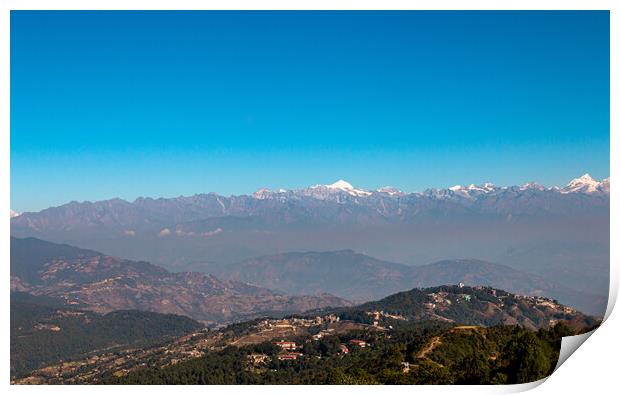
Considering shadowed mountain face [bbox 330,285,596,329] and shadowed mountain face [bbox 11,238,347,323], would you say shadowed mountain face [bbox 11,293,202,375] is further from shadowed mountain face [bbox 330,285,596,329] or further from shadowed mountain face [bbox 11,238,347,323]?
shadowed mountain face [bbox 11,238,347,323]

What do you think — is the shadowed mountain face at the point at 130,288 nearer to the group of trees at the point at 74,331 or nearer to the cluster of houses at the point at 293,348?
the group of trees at the point at 74,331

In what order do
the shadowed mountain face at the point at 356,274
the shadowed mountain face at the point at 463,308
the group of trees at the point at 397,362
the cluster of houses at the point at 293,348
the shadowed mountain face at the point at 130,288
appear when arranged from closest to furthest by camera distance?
the group of trees at the point at 397,362 → the cluster of houses at the point at 293,348 → the shadowed mountain face at the point at 463,308 → the shadowed mountain face at the point at 130,288 → the shadowed mountain face at the point at 356,274

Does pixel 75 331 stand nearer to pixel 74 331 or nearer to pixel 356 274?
pixel 74 331

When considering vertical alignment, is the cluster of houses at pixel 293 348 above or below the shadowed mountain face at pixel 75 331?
above

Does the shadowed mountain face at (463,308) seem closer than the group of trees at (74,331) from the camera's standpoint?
Yes

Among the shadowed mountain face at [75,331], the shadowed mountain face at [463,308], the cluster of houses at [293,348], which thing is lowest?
the shadowed mountain face at [75,331]
